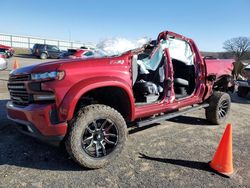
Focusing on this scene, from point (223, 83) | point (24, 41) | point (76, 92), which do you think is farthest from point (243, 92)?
point (24, 41)

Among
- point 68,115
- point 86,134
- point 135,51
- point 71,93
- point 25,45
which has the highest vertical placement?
point 25,45

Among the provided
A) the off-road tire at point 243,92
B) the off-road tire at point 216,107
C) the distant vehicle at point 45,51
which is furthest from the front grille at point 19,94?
the distant vehicle at point 45,51

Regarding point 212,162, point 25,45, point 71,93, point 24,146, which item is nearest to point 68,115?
point 71,93

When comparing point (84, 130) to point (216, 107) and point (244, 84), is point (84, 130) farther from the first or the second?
point (244, 84)

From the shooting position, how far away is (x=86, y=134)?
3.76 m

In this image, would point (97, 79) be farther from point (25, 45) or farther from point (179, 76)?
point (25, 45)

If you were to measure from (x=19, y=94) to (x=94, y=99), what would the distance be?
1.14 m

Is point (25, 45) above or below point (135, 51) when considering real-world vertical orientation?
above

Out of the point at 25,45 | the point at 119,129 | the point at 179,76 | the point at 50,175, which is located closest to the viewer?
the point at 50,175

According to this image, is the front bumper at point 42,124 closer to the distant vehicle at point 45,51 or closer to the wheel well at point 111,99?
the wheel well at point 111,99

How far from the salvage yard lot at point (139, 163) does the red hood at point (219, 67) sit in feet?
4.86

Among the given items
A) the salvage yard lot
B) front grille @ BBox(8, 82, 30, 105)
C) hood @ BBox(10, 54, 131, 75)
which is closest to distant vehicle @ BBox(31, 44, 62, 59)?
the salvage yard lot

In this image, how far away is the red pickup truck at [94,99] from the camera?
3438 mm

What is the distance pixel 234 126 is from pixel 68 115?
4444 mm
